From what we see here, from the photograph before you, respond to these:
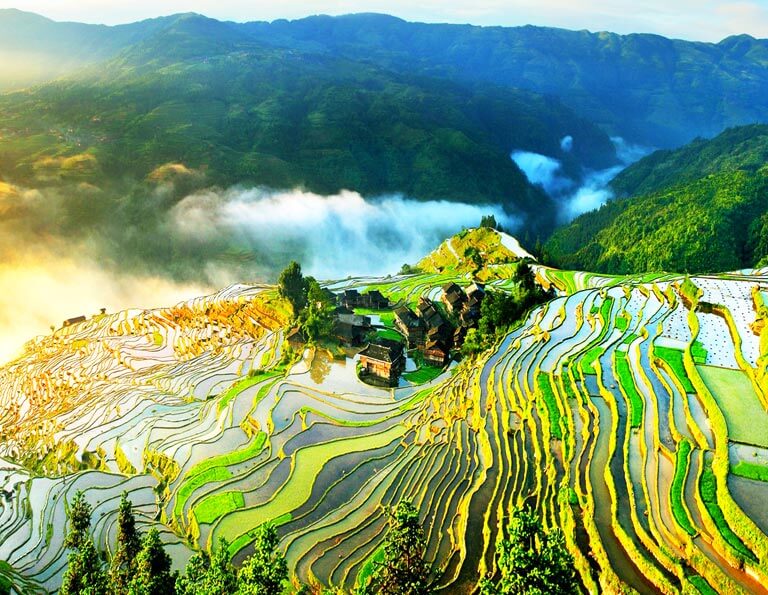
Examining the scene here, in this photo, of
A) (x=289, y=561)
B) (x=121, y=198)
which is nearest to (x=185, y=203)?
(x=121, y=198)

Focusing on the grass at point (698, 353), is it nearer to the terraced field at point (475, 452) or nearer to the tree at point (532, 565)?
the terraced field at point (475, 452)

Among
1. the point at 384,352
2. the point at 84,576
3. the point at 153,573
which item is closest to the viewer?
the point at 153,573

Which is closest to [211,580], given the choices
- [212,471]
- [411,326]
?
[212,471]

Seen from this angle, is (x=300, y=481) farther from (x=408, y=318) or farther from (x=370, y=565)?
(x=408, y=318)

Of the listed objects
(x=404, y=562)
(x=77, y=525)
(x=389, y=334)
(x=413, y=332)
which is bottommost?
(x=404, y=562)

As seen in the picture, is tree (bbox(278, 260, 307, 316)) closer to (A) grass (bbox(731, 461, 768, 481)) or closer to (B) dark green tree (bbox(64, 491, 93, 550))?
(B) dark green tree (bbox(64, 491, 93, 550))

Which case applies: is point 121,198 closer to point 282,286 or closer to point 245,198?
point 245,198
